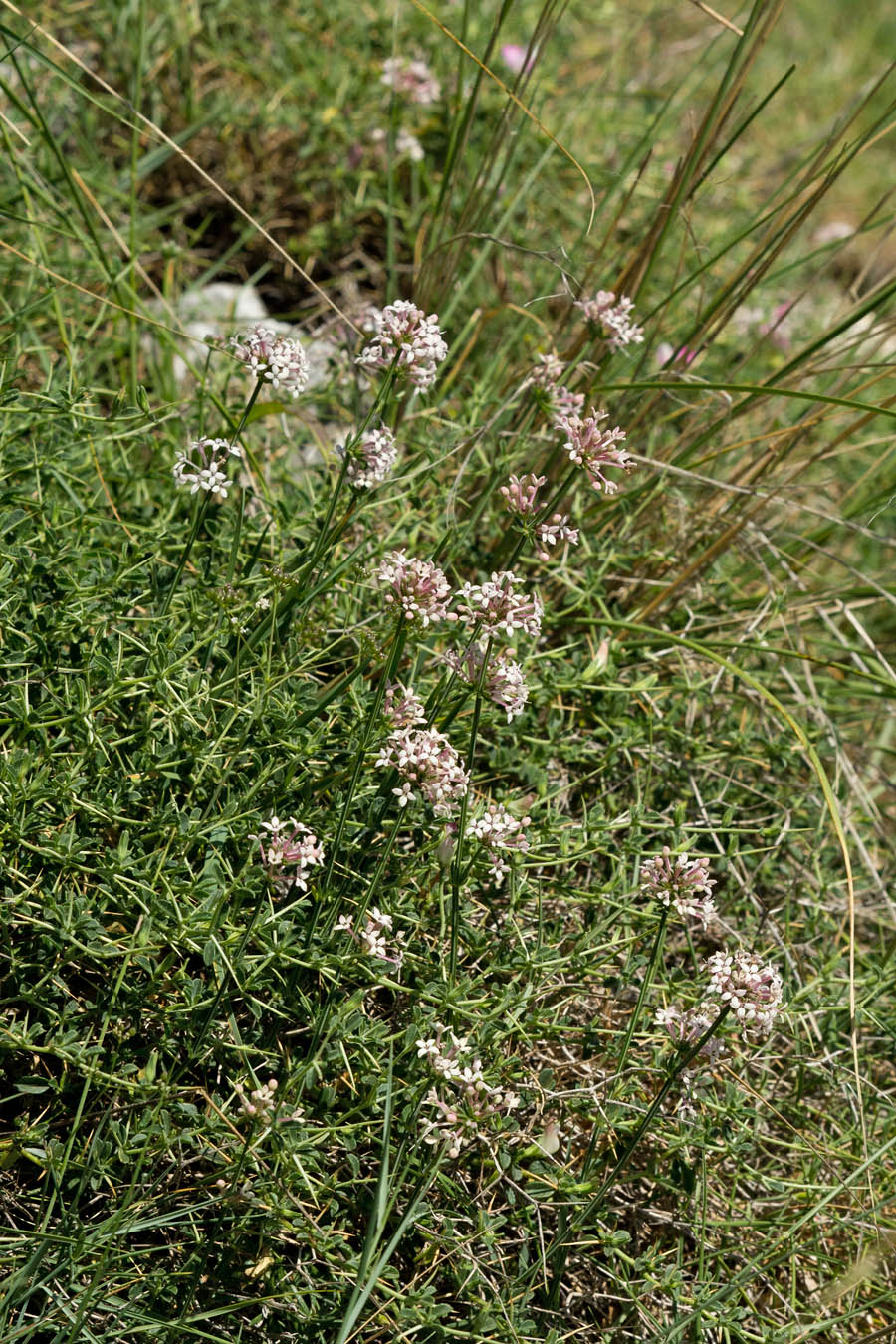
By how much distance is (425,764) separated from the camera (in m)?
1.76

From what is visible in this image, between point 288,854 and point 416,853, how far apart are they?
23cm

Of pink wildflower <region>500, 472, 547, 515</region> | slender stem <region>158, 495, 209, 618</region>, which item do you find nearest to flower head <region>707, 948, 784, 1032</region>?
pink wildflower <region>500, 472, 547, 515</region>

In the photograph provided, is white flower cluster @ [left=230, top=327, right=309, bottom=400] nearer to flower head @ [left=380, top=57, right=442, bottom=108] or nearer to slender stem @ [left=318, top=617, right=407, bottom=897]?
slender stem @ [left=318, top=617, right=407, bottom=897]

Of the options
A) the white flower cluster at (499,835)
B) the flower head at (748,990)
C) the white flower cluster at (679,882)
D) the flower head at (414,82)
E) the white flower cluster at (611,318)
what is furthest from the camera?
the flower head at (414,82)

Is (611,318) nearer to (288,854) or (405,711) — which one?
(405,711)

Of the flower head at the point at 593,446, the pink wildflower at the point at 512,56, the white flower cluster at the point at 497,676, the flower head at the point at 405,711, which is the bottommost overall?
the flower head at the point at 405,711

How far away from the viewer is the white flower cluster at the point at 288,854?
70.1 inches

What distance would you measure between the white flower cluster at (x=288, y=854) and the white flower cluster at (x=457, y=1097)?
316 millimetres

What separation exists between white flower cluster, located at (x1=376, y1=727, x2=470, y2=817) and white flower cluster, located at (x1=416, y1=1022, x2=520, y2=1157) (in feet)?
1.23

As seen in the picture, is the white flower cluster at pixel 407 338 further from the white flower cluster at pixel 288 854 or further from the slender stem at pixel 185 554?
the white flower cluster at pixel 288 854

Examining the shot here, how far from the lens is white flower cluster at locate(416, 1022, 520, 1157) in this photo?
1.73 meters

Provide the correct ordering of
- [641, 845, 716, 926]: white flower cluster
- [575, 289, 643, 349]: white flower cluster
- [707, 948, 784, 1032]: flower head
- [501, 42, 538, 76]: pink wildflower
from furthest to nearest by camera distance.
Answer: [501, 42, 538, 76]: pink wildflower < [575, 289, 643, 349]: white flower cluster < [641, 845, 716, 926]: white flower cluster < [707, 948, 784, 1032]: flower head

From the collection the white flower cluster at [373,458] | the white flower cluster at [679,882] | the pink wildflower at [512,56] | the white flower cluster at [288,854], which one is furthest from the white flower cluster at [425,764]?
the pink wildflower at [512,56]

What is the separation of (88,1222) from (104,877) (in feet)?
1.66
